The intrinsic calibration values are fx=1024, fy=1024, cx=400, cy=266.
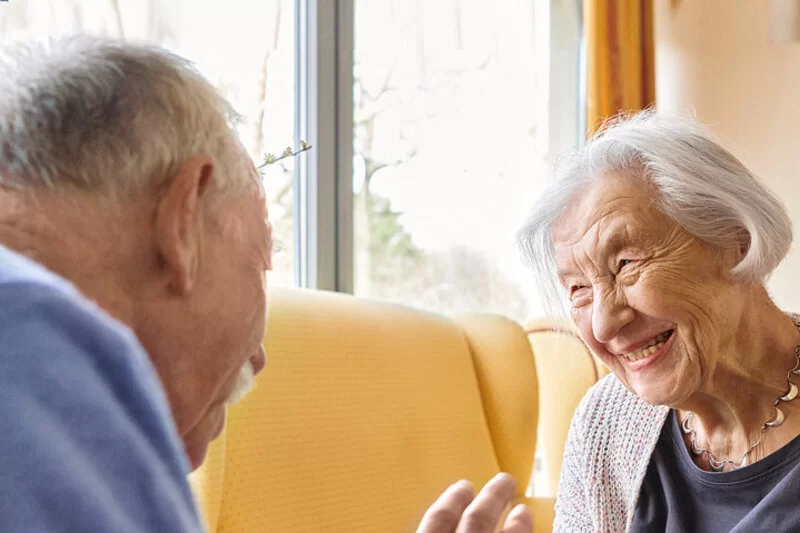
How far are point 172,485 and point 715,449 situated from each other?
148cm

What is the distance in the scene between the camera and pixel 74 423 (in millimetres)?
361

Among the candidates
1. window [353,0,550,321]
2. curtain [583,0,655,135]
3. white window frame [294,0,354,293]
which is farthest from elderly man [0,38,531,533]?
curtain [583,0,655,135]

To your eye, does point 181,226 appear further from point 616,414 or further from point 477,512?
point 616,414

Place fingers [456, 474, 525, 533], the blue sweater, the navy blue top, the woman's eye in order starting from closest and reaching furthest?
the blue sweater < fingers [456, 474, 525, 533] < the navy blue top < the woman's eye

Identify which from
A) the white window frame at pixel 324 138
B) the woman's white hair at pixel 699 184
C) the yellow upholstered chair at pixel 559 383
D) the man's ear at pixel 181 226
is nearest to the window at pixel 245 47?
the white window frame at pixel 324 138

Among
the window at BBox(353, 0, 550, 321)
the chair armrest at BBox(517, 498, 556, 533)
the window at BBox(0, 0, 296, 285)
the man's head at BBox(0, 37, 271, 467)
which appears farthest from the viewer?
the window at BBox(353, 0, 550, 321)

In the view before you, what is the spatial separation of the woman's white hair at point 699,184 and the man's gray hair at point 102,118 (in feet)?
3.58

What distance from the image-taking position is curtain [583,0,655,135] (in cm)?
329

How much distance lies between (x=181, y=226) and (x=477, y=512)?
311 mm

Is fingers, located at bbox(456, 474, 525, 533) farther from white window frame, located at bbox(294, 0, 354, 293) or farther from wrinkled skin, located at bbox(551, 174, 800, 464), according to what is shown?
white window frame, located at bbox(294, 0, 354, 293)

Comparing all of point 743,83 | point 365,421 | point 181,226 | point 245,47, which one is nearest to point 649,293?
point 365,421

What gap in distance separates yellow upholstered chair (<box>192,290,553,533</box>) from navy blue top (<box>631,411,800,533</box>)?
49 centimetres

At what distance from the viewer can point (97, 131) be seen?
620 mm

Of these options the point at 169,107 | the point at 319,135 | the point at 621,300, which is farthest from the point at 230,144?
the point at 319,135
